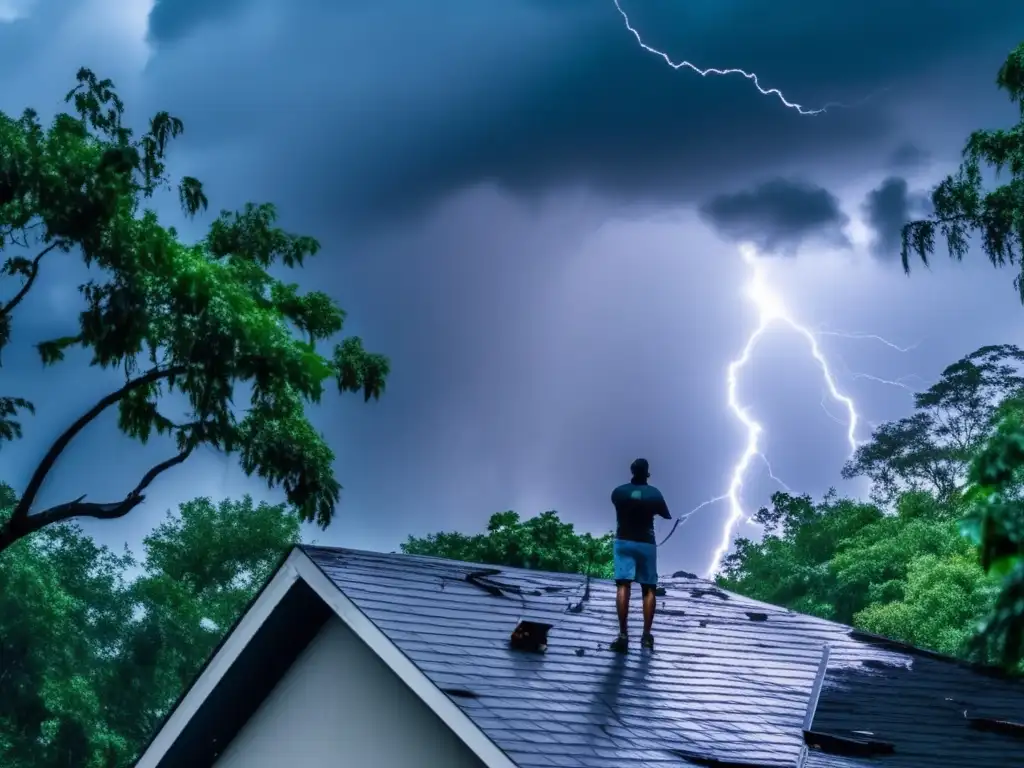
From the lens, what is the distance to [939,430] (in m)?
63.2

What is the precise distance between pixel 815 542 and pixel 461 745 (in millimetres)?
46080

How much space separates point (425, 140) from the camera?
195 metres

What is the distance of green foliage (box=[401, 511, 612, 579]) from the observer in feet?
143

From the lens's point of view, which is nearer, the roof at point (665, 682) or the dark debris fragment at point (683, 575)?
the roof at point (665, 682)

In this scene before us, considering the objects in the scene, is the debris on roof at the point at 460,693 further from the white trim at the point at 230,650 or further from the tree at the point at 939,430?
the tree at the point at 939,430

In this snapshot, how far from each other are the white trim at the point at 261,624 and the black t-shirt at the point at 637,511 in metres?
2.89

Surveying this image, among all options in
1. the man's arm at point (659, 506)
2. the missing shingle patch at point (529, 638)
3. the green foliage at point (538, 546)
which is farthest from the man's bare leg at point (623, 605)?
the green foliage at point (538, 546)

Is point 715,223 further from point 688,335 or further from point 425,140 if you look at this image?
point 425,140

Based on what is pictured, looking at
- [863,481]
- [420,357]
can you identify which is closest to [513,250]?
[420,357]

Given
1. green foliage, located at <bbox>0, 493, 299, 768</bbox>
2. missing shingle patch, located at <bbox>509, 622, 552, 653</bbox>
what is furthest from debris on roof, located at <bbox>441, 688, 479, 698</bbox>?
green foliage, located at <bbox>0, 493, 299, 768</bbox>

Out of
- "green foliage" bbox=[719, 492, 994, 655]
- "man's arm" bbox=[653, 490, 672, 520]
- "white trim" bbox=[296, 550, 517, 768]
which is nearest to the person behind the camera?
"white trim" bbox=[296, 550, 517, 768]

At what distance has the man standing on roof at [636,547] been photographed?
471 inches

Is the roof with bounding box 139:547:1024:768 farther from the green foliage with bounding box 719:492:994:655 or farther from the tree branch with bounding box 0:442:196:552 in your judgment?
the tree branch with bounding box 0:442:196:552

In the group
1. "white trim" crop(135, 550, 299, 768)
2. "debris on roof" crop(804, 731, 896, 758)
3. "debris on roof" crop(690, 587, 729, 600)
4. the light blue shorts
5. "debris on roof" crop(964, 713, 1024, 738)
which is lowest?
"white trim" crop(135, 550, 299, 768)
